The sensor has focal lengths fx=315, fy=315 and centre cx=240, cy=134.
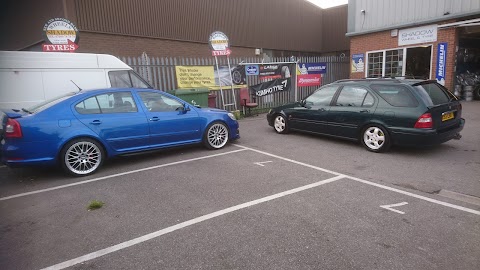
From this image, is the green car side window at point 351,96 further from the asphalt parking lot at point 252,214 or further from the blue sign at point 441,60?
the blue sign at point 441,60

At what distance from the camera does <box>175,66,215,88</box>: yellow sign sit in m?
10.7

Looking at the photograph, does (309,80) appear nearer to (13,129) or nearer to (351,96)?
(351,96)

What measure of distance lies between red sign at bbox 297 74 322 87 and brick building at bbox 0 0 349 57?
23.4 feet

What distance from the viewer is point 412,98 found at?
5977 millimetres

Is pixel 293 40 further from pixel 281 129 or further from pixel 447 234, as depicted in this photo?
pixel 447 234

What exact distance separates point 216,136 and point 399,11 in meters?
12.0

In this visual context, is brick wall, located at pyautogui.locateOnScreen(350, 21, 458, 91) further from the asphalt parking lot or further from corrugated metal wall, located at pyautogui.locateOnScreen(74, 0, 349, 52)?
the asphalt parking lot

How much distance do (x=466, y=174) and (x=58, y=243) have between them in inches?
228

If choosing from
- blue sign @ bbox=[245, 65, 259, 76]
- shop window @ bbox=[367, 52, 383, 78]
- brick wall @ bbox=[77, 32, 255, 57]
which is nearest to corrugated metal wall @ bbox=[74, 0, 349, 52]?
brick wall @ bbox=[77, 32, 255, 57]

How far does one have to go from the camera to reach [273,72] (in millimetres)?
12898

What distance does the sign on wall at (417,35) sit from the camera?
13430mm

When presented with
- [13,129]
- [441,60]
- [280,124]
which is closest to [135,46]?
[280,124]

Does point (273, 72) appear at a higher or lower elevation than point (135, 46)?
lower

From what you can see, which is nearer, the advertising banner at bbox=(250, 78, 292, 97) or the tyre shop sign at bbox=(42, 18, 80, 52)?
the tyre shop sign at bbox=(42, 18, 80, 52)
